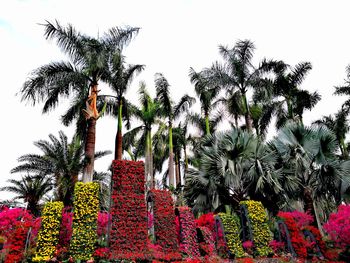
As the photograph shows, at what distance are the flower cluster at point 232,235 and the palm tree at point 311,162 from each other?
4190 mm

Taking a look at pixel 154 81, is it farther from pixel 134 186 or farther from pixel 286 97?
pixel 134 186

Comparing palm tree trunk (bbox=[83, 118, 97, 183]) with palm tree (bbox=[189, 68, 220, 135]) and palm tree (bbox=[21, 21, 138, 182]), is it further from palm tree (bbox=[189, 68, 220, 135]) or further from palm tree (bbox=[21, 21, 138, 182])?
palm tree (bbox=[189, 68, 220, 135])

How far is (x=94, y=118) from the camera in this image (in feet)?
47.8

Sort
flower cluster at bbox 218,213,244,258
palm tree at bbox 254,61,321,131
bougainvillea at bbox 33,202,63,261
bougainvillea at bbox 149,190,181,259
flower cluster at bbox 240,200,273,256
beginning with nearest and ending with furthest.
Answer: bougainvillea at bbox 33,202,63,261
bougainvillea at bbox 149,190,181,259
flower cluster at bbox 218,213,244,258
flower cluster at bbox 240,200,273,256
palm tree at bbox 254,61,321,131

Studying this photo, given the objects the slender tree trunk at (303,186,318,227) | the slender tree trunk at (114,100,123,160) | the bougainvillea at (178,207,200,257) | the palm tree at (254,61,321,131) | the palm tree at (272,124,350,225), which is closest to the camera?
the bougainvillea at (178,207,200,257)

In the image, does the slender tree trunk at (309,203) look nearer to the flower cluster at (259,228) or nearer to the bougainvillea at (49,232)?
the flower cluster at (259,228)

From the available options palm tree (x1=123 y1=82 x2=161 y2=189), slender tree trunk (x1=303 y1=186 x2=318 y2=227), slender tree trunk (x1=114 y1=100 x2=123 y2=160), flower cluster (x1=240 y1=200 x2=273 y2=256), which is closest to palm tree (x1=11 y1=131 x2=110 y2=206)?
slender tree trunk (x1=114 y1=100 x2=123 y2=160)

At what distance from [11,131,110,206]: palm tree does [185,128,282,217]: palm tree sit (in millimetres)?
6590

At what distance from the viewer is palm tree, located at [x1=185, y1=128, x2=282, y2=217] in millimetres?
15094

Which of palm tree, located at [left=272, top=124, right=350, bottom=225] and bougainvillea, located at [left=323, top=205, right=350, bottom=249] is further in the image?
palm tree, located at [left=272, top=124, right=350, bottom=225]

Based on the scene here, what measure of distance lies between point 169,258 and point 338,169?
958cm

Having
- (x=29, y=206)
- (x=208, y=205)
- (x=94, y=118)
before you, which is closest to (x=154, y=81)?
(x=94, y=118)

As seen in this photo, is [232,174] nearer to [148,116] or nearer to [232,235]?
[232,235]

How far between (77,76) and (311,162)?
12568 mm
